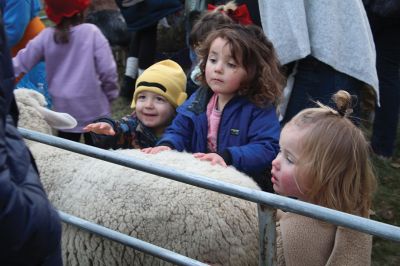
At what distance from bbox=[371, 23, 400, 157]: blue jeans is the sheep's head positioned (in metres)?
2.33

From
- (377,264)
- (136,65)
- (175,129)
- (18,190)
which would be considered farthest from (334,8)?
(136,65)

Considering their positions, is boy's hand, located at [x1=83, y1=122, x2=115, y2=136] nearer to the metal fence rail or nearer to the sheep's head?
the sheep's head

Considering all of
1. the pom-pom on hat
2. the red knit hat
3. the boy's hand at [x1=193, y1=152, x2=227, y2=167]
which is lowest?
the boy's hand at [x1=193, y1=152, x2=227, y2=167]

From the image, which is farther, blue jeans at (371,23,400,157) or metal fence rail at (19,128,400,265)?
blue jeans at (371,23,400,157)

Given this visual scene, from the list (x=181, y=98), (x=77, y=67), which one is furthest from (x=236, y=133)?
(x=77, y=67)

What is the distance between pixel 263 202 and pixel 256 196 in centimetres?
2

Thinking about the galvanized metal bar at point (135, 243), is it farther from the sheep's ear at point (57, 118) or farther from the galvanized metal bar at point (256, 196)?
the sheep's ear at point (57, 118)

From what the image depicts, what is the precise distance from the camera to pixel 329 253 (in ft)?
5.53

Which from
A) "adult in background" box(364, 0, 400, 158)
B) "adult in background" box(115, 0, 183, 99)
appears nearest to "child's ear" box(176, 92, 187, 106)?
"adult in background" box(364, 0, 400, 158)

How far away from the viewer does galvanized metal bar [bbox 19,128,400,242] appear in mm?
1187

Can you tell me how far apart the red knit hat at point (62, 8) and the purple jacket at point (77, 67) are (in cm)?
11

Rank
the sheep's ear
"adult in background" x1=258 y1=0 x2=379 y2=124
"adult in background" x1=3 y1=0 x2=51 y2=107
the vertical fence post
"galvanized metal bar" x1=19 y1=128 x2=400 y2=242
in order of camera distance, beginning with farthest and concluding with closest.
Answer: "adult in background" x1=3 y1=0 x2=51 y2=107 < "adult in background" x1=258 y1=0 x2=379 y2=124 < the sheep's ear < the vertical fence post < "galvanized metal bar" x1=19 y1=128 x2=400 y2=242

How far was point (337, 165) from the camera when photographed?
1.68m

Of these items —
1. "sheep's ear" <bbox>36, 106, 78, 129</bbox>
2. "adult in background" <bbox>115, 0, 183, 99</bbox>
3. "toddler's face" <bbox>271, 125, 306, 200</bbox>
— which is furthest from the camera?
"adult in background" <bbox>115, 0, 183, 99</bbox>
